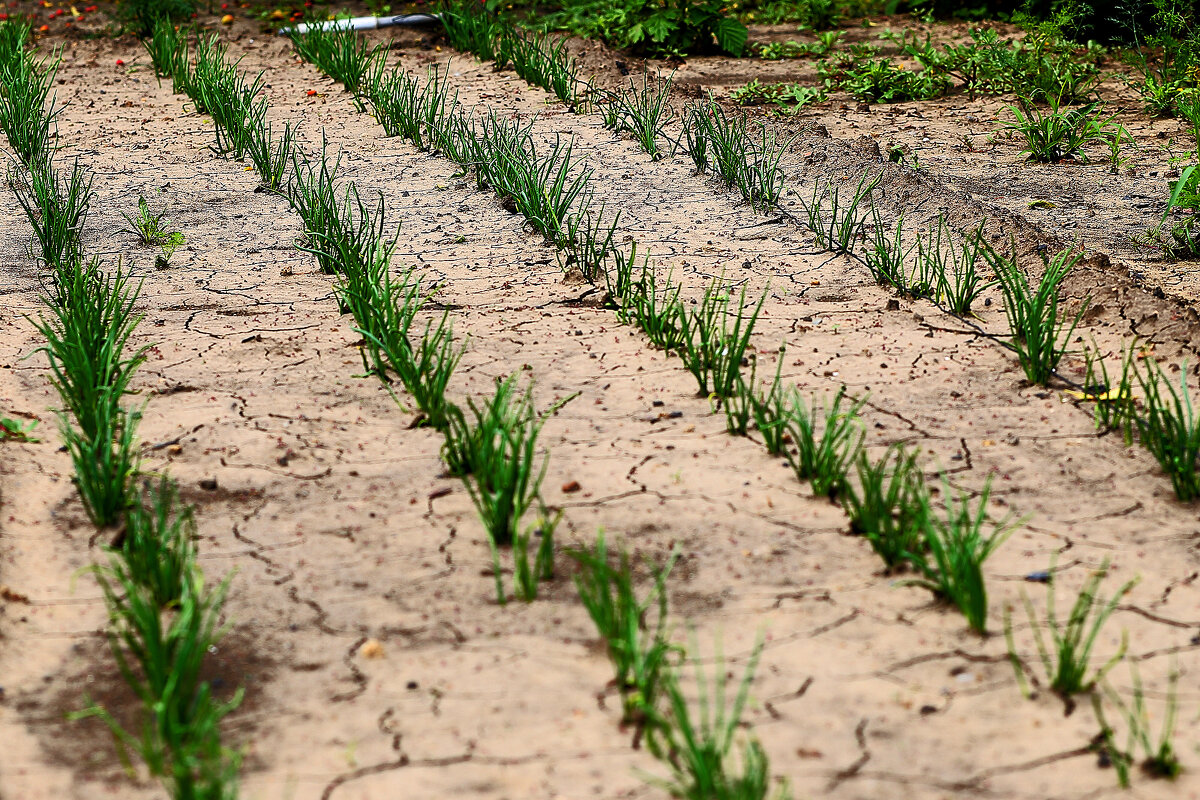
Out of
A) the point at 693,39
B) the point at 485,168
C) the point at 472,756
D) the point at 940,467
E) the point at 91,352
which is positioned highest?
the point at 693,39

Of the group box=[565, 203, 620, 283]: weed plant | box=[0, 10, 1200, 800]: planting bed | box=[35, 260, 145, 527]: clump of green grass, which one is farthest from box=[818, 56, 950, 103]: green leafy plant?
box=[35, 260, 145, 527]: clump of green grass

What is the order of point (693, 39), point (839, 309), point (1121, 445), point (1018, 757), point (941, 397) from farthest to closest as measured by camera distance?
1. point (693, 39)
2. point (839, 309)
3. point (941, 397)
4. point (1121, 445)
5. point (1018, 757)

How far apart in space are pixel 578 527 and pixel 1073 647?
1.07 metres

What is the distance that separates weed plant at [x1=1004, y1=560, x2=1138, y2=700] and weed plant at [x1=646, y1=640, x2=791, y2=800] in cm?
51

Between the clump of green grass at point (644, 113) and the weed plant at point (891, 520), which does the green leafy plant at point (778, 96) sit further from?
the weed plant at point (891, 520)

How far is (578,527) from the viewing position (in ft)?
8.80

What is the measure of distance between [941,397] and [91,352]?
2.26 meters

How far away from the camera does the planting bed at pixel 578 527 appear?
6.63 feet

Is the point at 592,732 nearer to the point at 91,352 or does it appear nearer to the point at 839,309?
the point at 91,352

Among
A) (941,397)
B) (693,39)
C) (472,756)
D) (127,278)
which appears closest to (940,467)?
(941,397)

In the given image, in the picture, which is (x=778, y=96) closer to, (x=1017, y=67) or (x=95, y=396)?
(x=1017, y=67)

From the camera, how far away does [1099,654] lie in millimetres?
2219

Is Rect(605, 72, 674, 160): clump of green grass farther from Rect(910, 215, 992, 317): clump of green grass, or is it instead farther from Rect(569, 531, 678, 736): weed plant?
Rect(569, 531, 678, 736): weed plant

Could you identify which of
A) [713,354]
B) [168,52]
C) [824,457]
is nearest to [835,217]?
[713,354]
